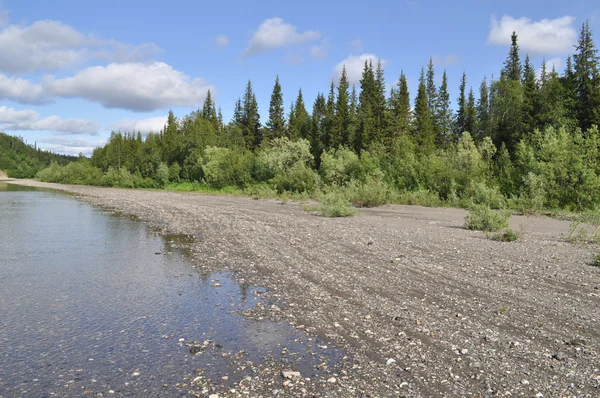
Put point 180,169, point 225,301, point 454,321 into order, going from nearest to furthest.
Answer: point 454,321 < point 225,301 < point 180,169

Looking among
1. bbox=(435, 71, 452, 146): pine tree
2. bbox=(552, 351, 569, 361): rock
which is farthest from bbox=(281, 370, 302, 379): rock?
bbox=(435, 71, 452, 146): pine tree

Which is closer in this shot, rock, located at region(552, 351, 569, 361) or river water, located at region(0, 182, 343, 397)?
river water, located at region(0, 182, 343, 397)

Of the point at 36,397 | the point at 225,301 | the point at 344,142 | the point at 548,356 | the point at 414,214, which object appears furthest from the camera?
the point at 344,142

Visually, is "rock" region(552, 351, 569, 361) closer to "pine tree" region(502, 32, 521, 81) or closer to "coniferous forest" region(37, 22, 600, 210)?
"coniferous forest" region(37, 22, 600, 210)

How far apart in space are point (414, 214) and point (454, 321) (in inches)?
976

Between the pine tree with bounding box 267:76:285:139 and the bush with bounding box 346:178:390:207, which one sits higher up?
the pine tree with bounding box 267:76:285:139

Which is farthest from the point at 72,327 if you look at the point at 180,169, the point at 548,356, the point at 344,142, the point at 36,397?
the point at 180,169

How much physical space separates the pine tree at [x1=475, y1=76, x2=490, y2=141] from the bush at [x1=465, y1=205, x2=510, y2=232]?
187 ft

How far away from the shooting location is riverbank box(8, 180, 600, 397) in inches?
248

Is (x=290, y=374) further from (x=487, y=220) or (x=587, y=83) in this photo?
(x=587, y=83)

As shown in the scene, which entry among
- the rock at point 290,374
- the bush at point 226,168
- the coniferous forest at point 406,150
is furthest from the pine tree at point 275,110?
the rock at point 290,374

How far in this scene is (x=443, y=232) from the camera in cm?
2155

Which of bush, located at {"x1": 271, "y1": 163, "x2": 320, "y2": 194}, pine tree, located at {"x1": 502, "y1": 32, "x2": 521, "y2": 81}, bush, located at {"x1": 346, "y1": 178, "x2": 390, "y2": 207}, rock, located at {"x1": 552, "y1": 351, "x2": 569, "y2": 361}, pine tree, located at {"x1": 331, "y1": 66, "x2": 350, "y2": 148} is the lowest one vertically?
rock, located at {"x1": 552, "y1": 351, "x2": 569, "y2": 361}

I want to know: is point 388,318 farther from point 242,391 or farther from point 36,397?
point 36,397
